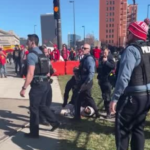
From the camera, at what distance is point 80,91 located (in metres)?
5.21

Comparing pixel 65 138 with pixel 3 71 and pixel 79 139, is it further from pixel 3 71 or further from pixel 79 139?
pixel 3 71

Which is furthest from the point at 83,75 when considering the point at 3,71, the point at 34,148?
the point at 3,71

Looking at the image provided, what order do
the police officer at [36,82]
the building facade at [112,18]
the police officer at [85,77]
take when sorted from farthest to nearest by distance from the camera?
1. the building facade at [112,18]
2. the police officer at [85,77]
3. the police officer at [36,82]

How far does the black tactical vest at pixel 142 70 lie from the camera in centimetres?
286

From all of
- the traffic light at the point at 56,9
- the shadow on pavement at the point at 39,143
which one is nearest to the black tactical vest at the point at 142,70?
the shadow on pavement at the point at 39,143

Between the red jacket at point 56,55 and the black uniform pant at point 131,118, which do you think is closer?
the black uniform pant at point 131,118

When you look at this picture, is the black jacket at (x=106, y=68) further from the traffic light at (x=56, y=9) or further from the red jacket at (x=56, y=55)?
the red jacket at (x=56, y=55)

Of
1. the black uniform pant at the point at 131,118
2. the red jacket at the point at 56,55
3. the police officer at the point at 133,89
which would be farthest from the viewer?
the red jacket at the point at 56,55

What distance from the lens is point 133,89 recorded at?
9.63 ft

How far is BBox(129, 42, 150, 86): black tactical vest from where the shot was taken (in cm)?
286

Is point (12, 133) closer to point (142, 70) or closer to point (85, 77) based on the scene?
point (85, 77)

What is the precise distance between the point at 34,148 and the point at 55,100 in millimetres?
3513

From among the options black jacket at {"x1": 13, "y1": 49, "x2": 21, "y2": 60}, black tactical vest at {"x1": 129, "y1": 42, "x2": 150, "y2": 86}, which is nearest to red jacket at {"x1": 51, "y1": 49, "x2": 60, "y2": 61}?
black jacket at {"x1": 13, "y1": 49, "x2": 21, "y2": 60}

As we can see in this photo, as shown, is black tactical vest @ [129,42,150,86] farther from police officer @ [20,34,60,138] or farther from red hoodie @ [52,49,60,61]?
red hoodie @ [52,49,60,61]
